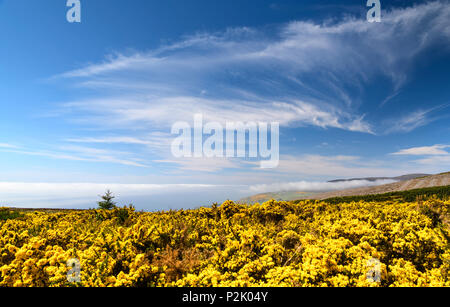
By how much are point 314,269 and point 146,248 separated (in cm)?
468

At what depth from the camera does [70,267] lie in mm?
4934

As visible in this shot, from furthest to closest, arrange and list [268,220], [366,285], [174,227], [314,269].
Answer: [268,220], [174,227], [314,269], [366,285]

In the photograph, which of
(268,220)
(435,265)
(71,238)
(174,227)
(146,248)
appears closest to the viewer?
(435,265)

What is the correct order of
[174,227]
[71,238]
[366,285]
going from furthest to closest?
1. [174,227]
2. [71,238]
3. [366,285]
